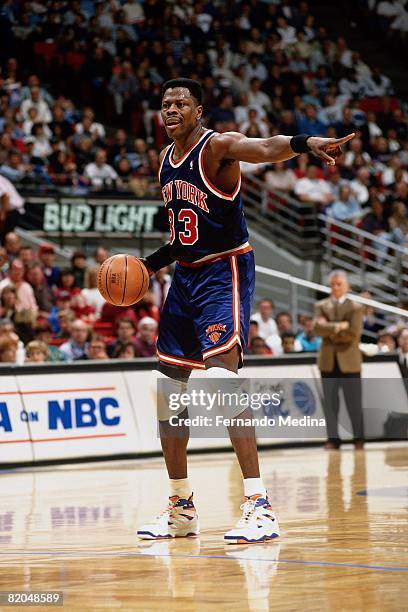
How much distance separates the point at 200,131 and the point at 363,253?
12511 mm

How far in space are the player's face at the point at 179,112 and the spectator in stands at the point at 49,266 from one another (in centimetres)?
905

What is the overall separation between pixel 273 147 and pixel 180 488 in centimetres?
205

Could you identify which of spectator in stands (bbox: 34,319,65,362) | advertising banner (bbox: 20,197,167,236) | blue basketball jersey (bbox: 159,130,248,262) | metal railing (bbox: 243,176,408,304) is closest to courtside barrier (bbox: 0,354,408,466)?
spectator in stands (bbox: 34,319,65,362)

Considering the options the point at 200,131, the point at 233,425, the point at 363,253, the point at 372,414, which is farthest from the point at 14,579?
the point at 363,253

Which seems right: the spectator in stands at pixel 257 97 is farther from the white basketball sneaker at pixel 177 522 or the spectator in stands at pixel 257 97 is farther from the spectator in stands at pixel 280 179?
the white basketball sneaker at pixel 177 522

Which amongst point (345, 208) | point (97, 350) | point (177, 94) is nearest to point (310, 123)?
point (345, 208)

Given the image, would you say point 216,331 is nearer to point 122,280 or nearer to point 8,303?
point 122,280

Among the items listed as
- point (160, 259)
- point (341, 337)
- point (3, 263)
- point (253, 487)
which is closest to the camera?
point (253, 487)

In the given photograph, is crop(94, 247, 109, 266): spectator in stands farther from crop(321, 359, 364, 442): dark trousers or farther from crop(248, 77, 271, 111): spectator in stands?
crop(248, 77, 271, 111): spectator in stands

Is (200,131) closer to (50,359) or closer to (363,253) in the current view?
(50,359)

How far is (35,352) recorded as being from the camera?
12984 mm

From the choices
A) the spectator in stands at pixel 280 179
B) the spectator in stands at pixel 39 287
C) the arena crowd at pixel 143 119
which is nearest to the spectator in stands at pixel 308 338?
the arena crowd at pixel 143 119

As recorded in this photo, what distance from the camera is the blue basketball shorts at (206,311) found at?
6.71 m

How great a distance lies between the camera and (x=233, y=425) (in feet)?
21.6
